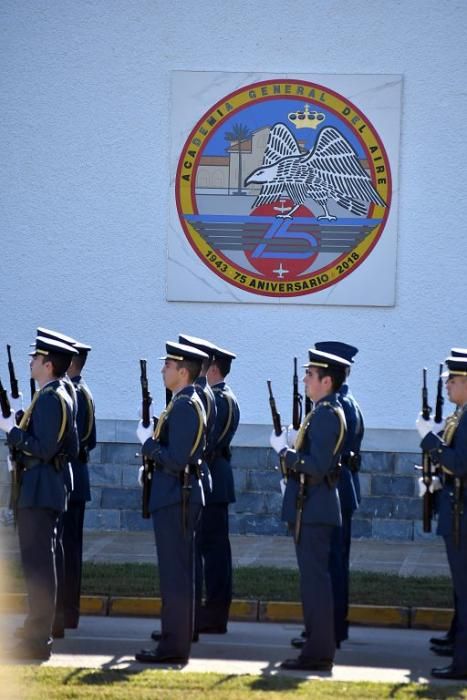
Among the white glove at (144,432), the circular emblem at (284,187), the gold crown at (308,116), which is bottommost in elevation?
the white glove at (144,432)

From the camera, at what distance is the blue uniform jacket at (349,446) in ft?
33.5

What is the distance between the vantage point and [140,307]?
49.4ft

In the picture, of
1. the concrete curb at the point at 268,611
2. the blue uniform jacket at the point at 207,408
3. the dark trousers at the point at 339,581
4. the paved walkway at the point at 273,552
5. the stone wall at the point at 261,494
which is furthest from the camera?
the stone wall at the point at 261,494

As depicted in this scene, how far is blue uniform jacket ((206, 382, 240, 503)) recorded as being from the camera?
10.7m

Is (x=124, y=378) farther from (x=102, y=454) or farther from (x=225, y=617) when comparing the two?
(x=225, y=617)

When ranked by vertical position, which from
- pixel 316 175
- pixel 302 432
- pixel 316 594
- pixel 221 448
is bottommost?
pixel 316 594

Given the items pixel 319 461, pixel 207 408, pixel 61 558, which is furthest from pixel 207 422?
pixel 61 558

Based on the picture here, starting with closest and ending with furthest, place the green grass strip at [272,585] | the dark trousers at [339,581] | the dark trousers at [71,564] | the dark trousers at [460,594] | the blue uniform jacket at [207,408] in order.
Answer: the dark trousers at [460,594]
the blue uniform jacket at [207,408]
the dark trousers at [339,581]
the dark trousers at [71,564]
the green grass strip at [272,585]

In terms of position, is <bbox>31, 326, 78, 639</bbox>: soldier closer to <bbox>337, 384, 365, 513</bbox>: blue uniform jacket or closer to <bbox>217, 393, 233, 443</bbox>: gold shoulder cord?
<bbox>217, 393, 233, 443</bbox>: gold shoulder cord

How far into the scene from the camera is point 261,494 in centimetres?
1484

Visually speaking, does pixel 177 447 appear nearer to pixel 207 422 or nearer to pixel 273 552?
pixel 207 422

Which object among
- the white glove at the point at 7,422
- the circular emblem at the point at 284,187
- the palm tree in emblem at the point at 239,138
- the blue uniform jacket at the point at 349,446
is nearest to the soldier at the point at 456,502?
the blue uniform jacket at the point at 349,446

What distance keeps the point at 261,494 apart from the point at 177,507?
5.57 m

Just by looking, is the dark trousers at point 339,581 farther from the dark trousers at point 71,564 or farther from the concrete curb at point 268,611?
the dark trousers at point 71,564
